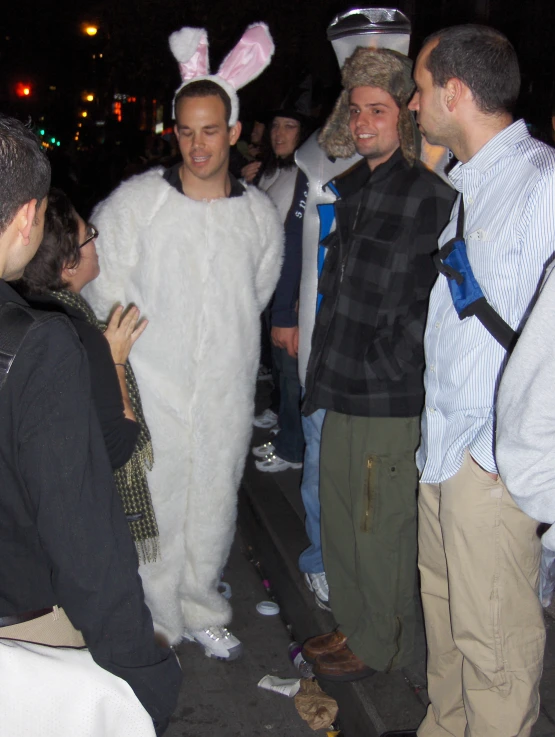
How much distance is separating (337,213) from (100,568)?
1761mm

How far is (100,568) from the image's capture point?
4.33 feet

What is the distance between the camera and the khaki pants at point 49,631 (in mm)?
1358

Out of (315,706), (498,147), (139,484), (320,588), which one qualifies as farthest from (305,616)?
(498,147)

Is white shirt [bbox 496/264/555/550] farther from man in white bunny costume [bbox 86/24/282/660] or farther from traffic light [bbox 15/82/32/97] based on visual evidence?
traffic light [bbox 15/82/32/97]

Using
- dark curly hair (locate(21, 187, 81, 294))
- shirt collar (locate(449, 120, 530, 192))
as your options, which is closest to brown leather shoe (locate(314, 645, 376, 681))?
dark curly hair (locate(21, 187, 81, 294))

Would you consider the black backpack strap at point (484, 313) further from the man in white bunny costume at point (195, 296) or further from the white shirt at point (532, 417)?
the man in white bunny costume at point (195, 296)

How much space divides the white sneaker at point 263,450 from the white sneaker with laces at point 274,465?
9 cm

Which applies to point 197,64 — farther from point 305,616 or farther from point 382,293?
point 305,616

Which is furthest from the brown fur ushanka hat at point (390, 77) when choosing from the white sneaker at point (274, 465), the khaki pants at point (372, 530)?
the white sneaker at point (274, 465)

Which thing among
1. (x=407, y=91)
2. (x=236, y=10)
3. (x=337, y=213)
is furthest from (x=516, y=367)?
(x=236, y=10)

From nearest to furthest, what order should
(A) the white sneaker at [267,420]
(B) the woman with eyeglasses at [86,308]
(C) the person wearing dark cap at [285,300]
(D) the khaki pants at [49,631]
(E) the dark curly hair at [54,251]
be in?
1. (D) the khaki pants at [49,631]
2. (B) the woman with eyeglasses at [86,308]
3. (E) the dark curly hair at [54,251]
4. (C) the person wearing dark cap at [285,300]
5. (A) the white sneaker at [267,420]

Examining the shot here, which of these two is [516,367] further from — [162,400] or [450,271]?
[162,400]

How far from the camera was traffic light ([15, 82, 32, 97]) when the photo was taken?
69.6ft

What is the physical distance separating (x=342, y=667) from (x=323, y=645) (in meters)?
0.15
